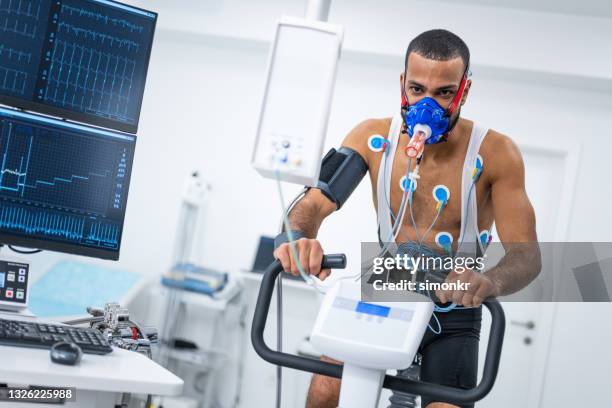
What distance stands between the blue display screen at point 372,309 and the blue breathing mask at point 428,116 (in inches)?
21.5

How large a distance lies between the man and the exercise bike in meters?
0.13

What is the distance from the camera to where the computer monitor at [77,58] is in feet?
5.88

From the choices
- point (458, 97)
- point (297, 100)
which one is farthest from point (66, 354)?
point (458, 97)

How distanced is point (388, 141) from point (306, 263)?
79 cm

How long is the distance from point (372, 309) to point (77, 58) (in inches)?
43.3

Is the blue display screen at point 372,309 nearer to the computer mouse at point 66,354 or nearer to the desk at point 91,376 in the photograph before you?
the desk at point 91,376

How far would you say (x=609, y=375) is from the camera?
4.41 meters

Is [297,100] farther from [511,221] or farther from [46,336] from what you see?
[511,221]

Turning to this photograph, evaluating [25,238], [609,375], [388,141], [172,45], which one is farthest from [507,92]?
[25,238]

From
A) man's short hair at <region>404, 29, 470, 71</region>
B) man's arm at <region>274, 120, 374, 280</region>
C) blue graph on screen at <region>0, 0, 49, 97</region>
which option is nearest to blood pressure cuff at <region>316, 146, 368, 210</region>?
man's arm at <region>274, 120, 374, 280</region>

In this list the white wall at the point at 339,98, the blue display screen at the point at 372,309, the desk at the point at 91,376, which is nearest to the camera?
the desk at the point at 91,376

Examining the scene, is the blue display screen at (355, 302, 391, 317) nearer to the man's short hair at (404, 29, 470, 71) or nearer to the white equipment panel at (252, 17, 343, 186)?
the white equipment panel at (252, 17, 343, 186)

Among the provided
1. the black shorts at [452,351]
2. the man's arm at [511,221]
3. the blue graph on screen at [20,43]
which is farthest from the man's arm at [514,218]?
the blue graph on screen at [20,43]

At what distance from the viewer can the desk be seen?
46.1 inches
